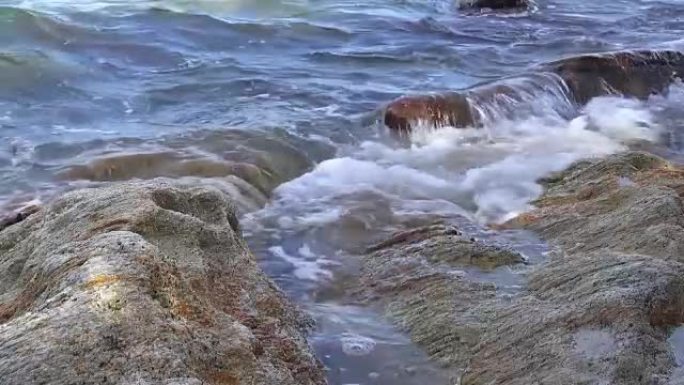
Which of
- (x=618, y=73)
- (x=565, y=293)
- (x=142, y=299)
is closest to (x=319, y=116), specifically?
(x=618, y=73)

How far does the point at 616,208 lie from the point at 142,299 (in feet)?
12.2

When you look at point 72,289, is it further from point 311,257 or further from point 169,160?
point 169,160

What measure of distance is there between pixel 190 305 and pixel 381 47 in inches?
387

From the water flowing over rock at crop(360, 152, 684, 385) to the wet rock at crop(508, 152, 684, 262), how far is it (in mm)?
12

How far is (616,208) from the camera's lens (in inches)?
235

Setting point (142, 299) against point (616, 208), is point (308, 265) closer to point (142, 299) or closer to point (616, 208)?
point (616, 208)

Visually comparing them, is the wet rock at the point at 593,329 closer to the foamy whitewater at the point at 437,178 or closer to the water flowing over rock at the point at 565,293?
the water flowing over rock at the point at 565,293

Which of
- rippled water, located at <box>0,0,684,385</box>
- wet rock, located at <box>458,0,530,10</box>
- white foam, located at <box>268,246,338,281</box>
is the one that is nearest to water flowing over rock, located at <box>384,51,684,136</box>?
rippled water, located at <box>0,0,684,385</box>

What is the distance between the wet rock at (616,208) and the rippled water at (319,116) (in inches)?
10.7

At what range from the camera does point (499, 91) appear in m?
10.4

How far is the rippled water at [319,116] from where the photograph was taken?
654 centimetres

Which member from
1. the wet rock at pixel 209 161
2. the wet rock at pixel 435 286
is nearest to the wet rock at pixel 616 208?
the wet rock at pixel 435 286

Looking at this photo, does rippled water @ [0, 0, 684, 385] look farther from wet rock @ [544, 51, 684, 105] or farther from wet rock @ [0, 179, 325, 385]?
wet rock @ [0, 179, 325, 385]

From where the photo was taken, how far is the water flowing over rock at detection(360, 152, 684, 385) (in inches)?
152
